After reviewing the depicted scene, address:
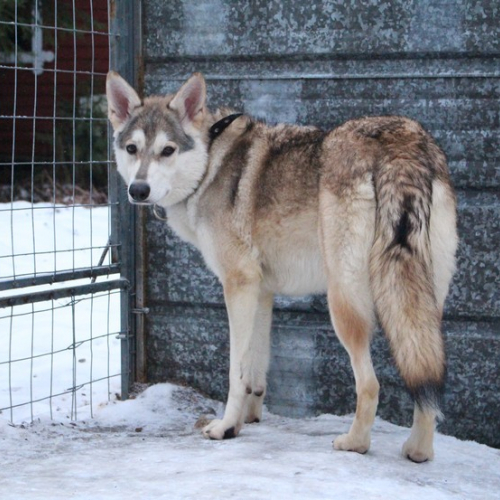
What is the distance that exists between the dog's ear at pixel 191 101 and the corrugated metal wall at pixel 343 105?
Result: 60cm

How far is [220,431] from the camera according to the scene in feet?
13.9

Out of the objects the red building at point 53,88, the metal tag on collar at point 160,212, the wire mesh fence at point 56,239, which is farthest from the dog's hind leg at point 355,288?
the red building at point 53,88

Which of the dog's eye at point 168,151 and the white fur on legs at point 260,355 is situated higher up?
the dog's eye at point 168,151

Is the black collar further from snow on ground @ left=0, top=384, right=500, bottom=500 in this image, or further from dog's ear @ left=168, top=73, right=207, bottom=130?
snow on ground @ left=0, top=384, right=500, bottom=500

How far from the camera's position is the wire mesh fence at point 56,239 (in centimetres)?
495

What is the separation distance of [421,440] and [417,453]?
7cm

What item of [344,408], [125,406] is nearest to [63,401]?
[125,406]

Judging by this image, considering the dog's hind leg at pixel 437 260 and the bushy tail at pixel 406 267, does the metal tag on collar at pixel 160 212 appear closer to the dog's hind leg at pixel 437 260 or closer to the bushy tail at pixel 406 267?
the bushy tail at pixel 406 267

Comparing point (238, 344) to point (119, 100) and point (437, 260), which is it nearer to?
point (437, 260)

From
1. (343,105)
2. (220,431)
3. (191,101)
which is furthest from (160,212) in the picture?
(220,431)

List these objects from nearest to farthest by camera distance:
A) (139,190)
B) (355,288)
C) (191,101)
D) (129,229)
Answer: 1. (355,288)
2. (139,190)
3. (191,101)
4. (129,229)

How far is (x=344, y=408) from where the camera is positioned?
4.99 m

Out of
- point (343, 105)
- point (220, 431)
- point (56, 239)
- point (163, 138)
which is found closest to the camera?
point (220, 431)

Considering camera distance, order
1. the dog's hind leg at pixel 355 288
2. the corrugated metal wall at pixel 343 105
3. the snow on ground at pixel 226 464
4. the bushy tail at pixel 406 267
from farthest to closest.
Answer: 1. the corrugated metal wall at pixel 343 105
2. the dog's hind leg at pixel 355 288
3. the bushy tail at pixel 406 267
4. the snow on ground at pixel 226 464
